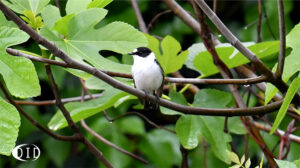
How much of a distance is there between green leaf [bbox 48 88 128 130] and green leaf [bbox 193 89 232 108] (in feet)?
0.95

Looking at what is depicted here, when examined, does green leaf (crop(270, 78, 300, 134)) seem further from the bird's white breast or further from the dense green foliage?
the bird's white breast

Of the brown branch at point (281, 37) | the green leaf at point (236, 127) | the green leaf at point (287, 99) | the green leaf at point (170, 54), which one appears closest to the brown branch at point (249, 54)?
the brown branch at point (281, 37)

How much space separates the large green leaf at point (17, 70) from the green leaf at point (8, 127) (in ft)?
0.12

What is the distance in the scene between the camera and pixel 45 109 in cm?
297

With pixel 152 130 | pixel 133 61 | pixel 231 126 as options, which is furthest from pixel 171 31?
pixel 231 126

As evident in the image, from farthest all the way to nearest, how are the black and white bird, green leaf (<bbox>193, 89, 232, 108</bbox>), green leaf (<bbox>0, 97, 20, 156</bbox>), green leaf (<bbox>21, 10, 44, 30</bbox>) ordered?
1. the black and white bird
2. green leaf (<bbox>193, 89, 232, 108</bbox>)
3. green leaf (<bbox>21, 10, 44, 30</bbox>)
4. green leaf (<bbox>0, 97, 20, 156</bbox>)

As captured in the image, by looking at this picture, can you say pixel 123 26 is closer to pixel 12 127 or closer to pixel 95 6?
pixel 95 6

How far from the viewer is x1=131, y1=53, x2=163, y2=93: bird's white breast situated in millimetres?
1988

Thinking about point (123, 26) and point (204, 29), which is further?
point (204, 29)

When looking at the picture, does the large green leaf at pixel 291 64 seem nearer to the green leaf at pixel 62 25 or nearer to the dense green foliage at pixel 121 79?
the dense green foliage at pixel 121 79

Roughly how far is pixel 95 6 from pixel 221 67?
1.62 ft

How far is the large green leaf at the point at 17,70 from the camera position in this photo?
993 millimetres

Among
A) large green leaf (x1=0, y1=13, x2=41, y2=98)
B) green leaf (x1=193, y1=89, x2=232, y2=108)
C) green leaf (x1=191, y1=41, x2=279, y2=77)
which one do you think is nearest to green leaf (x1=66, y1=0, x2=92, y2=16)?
large green leaf (x1=0, y1=13, x2=41, y2=98)

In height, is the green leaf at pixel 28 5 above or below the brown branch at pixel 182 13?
above
